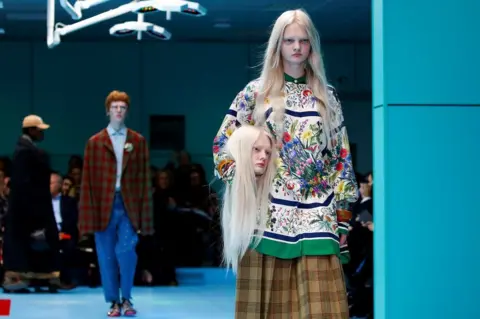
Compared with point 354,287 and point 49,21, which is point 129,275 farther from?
point 49,21

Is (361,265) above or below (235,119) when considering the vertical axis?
below

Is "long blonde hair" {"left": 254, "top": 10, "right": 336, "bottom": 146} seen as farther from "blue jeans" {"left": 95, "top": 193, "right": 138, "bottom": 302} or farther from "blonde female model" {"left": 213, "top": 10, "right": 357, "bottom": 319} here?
"blue jeans" {"left": 95, "top": 193, "right": 138, "bottom": 302}

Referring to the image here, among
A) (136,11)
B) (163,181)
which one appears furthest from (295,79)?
(163,181)

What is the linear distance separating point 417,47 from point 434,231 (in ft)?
1.95

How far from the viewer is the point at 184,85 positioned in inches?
578

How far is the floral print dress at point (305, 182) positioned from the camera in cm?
366

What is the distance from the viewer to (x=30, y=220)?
9.32 m

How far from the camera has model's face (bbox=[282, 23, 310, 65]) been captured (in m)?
3.75

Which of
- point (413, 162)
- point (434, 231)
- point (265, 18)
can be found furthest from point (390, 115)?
point (265, 18)

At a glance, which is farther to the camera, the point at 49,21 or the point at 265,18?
the point at 265,18

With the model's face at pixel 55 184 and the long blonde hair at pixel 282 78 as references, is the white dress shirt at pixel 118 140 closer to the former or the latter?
the model's face at pixel 55 184

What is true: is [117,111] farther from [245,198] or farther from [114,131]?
[245,198]

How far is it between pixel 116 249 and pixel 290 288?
3.71 meters

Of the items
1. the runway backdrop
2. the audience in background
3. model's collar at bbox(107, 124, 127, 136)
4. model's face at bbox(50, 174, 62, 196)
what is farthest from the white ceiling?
model's collar at bbox(107, 124, 127, 136)
